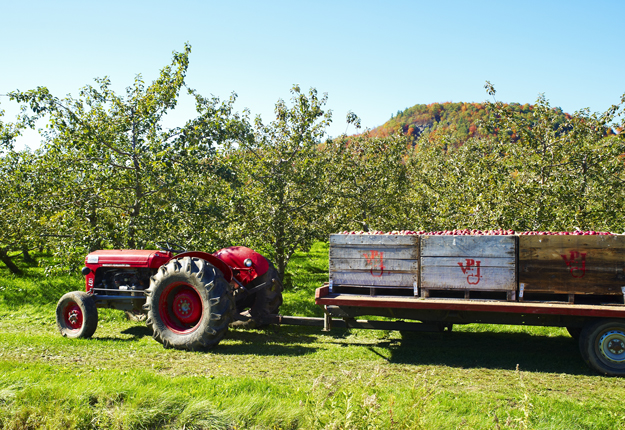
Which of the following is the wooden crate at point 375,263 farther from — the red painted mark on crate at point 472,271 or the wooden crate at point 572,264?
the wooden crate at point 572,264

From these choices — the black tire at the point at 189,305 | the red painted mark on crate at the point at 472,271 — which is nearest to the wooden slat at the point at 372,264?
the red painted mark on crate at the point at 472,271

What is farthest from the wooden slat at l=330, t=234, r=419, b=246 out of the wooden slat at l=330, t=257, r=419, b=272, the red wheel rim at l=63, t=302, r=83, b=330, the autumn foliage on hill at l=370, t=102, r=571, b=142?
the autumn foliage on hill at l=370, t=102, r=571, b=142

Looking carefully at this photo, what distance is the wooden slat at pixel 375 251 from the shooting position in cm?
710

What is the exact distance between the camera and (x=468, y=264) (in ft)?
22.5

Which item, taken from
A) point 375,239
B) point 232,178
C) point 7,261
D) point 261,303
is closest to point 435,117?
point 7,261

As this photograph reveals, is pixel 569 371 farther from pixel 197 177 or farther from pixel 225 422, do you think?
pixel 197 177

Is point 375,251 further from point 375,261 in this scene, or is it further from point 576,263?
point 576,263

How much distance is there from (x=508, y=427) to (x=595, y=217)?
8.15 meters

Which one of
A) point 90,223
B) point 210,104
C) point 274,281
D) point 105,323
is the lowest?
point 105,323

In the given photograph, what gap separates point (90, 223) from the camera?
422 inches

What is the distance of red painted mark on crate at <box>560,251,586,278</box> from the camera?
649 cm

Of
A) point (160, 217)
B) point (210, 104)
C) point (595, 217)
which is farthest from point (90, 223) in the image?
point (595, 217)

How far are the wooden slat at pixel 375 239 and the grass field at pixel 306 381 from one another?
176 cm

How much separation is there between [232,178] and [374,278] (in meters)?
4.47
